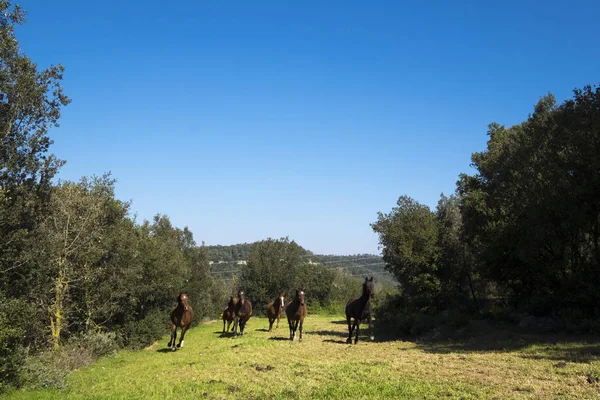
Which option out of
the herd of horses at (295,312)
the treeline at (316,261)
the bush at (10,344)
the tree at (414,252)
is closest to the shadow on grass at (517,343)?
the herd of horses at (295,312)

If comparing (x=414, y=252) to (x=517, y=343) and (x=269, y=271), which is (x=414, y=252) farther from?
(x=269, y=271)

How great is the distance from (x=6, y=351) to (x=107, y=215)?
12.9m

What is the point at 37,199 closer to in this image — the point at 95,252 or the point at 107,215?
the point at 95,252

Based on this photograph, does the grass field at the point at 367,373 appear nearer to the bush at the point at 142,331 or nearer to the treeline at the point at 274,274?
the bush at the point at 142,331

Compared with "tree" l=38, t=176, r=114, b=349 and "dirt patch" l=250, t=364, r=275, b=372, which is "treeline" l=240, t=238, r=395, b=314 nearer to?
"tree" l=38, t=176, r=114, b=349

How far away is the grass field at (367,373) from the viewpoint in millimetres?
9805

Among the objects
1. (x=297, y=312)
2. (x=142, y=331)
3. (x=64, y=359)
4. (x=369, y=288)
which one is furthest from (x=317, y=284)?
(x=64, y=359)

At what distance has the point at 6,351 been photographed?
13695mm

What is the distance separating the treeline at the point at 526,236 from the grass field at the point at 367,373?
17.2 feet

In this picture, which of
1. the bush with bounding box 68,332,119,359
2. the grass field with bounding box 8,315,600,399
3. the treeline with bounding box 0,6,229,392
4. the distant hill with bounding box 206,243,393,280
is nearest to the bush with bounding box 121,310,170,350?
the treeline with bounding box 0,6,229,392

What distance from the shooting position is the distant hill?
451 ft

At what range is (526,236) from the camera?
68.9ft

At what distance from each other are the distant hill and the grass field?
99.6 metres

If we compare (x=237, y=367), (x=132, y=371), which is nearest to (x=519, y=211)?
(x=237, y=367)
